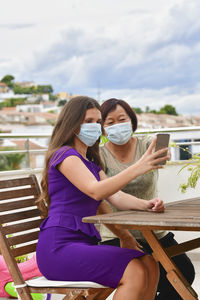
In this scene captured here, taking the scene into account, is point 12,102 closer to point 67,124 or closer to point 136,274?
point 67,124

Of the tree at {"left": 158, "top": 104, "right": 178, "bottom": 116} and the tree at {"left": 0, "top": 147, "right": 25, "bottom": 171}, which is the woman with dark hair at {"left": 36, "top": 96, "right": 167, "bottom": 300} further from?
the tree at {"left": 158, "top": 104, "right": 178, "bottom": 116}

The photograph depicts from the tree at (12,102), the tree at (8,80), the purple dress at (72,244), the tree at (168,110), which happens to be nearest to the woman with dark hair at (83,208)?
the purple dress at (72,244)

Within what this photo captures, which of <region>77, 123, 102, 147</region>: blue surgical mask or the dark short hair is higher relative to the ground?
the dark short hair

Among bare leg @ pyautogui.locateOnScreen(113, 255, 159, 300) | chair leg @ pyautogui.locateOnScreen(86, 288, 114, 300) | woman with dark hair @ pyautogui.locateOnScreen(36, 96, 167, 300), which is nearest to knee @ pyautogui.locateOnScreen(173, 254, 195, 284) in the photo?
woman with dark hair @ pyautogui.locateOnScreen(36, 96, 167, 300)

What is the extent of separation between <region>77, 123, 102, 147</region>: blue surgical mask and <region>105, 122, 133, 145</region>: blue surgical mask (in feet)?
1.40

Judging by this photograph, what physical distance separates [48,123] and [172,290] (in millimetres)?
68564

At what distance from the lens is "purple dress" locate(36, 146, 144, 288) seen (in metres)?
1.96

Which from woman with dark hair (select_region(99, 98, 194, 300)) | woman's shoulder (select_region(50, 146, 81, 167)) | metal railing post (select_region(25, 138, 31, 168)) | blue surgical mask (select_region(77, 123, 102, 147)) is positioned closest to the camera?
woman's shoulder (select_region(50, 146, 81, 167))

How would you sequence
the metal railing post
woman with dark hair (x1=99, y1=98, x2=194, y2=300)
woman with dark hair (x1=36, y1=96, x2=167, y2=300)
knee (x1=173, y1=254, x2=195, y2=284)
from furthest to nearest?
the metal railing post
woman with dark hair (x1=99, y1=98, x2=194, y2=300)
knee (x1=173, y1=254, x2=195, y2=284)
woman with dark hair (x1=36, y1=96, x2=167, y2=300)

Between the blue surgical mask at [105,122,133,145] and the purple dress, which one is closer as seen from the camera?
the purple dress

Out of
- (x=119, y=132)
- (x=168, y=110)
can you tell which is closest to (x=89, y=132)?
(x=119, y=132)

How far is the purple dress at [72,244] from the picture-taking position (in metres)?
1.96

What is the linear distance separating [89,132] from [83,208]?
1.00 feet

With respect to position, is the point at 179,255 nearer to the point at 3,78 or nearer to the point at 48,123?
the point at 48,123
